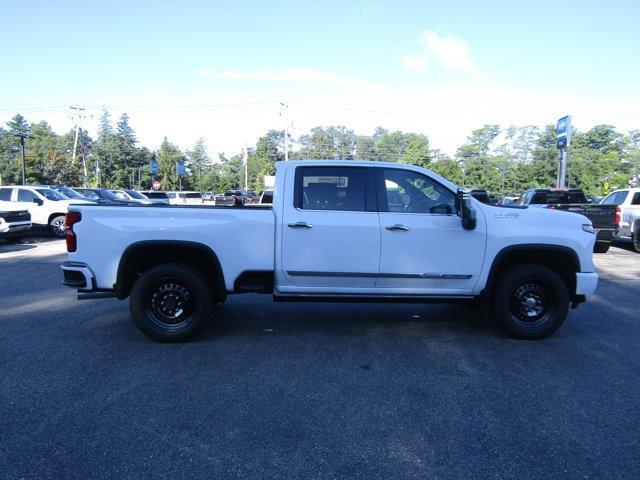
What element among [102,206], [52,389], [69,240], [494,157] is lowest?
[52,389]

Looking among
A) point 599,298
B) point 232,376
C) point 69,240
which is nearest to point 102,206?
point 69,240

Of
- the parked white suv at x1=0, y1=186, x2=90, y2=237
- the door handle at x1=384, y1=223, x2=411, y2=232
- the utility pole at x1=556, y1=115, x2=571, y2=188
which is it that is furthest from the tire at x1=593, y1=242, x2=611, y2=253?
the utility pole at x1=556, y1=115, x2=571, y2=188

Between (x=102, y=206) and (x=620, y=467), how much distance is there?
505cm

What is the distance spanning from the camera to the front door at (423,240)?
199 inches

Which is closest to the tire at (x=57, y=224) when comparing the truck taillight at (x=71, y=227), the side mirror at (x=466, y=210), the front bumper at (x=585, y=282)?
the truck taillight at (x=71, y=227)

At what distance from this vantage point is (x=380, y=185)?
520cm

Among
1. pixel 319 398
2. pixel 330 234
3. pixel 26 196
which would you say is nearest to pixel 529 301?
pixel 330 234

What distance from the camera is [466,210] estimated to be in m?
4.94

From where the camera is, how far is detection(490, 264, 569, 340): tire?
5227 mm

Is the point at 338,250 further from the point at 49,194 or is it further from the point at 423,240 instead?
the point at 49,194

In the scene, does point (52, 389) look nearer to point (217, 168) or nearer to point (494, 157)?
point (494, 157)

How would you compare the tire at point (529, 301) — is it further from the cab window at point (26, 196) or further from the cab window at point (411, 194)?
the cab window at point (26, 196)

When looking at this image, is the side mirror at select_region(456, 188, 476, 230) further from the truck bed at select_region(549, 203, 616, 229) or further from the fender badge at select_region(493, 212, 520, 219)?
the truck bed at select_region(549, 203, 616, 229)

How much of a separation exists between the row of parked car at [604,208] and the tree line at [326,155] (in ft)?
142
